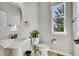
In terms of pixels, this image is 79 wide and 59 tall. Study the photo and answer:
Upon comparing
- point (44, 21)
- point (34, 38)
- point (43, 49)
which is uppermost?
point (44, 21)

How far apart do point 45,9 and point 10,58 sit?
71cm

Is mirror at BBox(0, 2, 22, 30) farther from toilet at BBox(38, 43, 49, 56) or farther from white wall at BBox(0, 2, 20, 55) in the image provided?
toilet at BBox(38, 43, 49, 56)

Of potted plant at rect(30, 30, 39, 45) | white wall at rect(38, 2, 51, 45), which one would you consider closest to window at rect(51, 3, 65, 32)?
white wall at rect(38, 2, 51, 45)

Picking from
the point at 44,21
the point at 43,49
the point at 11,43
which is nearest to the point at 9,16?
the point at 11,43

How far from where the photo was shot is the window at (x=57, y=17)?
155 cm

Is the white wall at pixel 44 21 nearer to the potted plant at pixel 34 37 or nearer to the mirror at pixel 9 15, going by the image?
the potted plant at pixel 34 37

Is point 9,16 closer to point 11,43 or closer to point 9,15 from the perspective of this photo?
point 9,15

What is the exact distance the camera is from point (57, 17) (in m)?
1.55

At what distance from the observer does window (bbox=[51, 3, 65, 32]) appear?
155cm

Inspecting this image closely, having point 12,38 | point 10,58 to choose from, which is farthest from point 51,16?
point 10,58

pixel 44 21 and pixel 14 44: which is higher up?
pixel 44 21

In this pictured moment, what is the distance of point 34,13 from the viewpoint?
5.11ft

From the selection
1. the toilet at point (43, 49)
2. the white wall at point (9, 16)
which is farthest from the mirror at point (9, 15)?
the toilet at point (43, 49)

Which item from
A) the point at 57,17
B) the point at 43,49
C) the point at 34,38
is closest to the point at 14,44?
the point at 34,38
